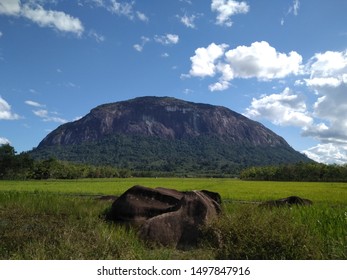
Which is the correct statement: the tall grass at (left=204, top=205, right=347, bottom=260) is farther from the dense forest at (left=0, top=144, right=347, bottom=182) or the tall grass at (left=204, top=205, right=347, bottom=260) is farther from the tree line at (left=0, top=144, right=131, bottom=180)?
the tree line at (left=0, top=144, right=131, bottom=180)

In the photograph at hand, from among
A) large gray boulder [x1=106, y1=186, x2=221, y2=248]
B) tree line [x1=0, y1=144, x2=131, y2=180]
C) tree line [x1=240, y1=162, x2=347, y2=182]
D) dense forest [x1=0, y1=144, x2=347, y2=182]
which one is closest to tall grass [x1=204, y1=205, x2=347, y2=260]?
large gray boulder [x1=106, y1=186, x2=221, y2=248]

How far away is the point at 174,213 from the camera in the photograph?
11.6m

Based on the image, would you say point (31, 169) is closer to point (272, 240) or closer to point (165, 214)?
point (165, 214)

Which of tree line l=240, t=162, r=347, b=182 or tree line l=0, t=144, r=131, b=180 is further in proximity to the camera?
tree line l=0, t=144, r=131, b=180

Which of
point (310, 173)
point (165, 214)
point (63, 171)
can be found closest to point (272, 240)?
point (165, 214)

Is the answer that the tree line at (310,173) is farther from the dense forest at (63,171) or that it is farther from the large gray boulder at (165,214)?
the large gray boulder at (165,214)

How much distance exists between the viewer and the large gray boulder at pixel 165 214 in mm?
10961

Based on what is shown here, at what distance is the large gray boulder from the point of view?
11.0 meters

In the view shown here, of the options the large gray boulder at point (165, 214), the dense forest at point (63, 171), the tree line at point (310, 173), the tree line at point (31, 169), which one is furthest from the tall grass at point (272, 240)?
the tree line at point (31, 169)

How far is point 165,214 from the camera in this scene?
38.0 ft

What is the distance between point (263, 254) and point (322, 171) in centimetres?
9813

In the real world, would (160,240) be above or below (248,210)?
below

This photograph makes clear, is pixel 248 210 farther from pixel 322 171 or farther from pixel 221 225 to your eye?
pixel 322 171
